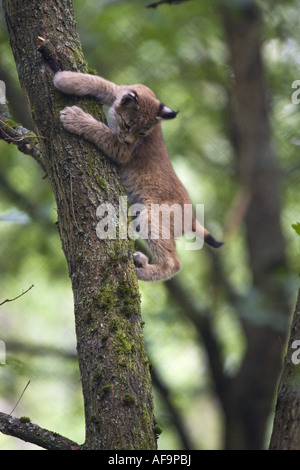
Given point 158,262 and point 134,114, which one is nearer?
point 158,262

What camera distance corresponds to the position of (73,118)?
10.5 ft

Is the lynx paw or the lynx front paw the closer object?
the lynx front paw

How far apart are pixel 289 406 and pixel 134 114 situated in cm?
257

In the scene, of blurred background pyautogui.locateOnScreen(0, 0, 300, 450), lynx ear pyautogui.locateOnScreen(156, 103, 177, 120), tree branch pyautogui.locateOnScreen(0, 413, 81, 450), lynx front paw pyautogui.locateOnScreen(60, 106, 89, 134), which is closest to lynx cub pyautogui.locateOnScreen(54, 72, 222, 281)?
lynx ear pyautogui.locateOnScreen(156, 103, 177, 120)

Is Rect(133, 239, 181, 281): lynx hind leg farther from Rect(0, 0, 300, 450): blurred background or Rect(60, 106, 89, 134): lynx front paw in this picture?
Rect(0, 0, 300, 450): blurred background

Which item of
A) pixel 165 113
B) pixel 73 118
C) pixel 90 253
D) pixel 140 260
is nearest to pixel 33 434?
pixel 90 253

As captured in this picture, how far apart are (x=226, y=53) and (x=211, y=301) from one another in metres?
3.31

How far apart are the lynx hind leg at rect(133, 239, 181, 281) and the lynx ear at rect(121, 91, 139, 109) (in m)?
1.07

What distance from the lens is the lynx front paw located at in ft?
10.4

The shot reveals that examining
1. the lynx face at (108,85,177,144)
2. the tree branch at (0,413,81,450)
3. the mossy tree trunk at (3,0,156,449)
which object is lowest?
the tree branch at (0,413,81,450)

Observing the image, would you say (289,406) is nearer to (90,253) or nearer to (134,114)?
(90,253)

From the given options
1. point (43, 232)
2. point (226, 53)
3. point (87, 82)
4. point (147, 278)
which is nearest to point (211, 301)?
Result: point (43, 232)
